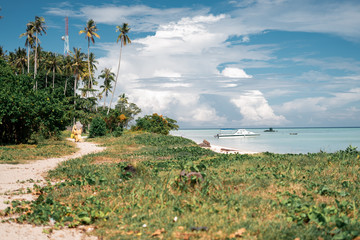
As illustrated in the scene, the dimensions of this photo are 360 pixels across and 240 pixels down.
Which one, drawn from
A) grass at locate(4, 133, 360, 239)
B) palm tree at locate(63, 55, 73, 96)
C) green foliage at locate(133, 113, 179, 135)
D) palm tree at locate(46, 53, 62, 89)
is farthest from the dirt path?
palm tree at locate(46, 53, 62, 89)

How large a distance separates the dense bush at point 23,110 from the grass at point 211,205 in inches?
569

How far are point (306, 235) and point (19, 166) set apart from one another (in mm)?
13171

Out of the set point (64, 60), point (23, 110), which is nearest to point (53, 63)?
point (64, 60)

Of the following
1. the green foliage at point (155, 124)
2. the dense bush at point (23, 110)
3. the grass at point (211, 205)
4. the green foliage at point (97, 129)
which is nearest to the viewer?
the grass at point (211, 205)

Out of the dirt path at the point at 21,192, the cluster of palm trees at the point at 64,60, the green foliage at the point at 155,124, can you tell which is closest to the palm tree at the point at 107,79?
the cluster of palm trees at the point at 64,60

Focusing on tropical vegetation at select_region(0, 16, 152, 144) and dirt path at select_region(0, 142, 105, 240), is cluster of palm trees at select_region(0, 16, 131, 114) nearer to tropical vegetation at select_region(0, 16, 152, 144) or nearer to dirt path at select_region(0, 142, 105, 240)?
tropical vegetation at select_region(0, 16, 152, 144)

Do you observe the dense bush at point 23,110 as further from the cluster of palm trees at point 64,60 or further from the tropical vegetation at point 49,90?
the cluster of palm trees at point 64,60

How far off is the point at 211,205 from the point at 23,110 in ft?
62.0

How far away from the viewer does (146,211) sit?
19.9 ft

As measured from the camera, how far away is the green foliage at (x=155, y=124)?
41.1 meters

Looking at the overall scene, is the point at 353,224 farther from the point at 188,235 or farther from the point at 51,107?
the point at 51,107

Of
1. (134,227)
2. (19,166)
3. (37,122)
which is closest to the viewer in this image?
(134,227)

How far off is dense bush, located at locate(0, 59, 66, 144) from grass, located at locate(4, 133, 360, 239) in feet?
47.4

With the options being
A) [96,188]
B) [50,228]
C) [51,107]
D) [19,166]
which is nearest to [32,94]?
[51,107]
